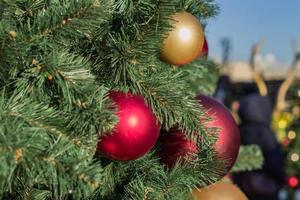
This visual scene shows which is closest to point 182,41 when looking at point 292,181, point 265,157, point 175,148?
point 175,148

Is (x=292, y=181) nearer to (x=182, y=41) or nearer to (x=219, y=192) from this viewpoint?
(x=219, y=192)

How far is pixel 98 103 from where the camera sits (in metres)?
0.90

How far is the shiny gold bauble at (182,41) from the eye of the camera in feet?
3.52

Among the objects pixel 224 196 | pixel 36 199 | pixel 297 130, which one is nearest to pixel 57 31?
pixel 36 199

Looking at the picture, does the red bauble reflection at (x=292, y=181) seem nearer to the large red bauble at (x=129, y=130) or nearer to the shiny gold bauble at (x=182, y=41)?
the shiny gold bauble at (x=182, y=41)

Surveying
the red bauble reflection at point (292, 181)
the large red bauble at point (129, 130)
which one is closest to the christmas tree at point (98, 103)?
the large red bauble at point (129, 130)

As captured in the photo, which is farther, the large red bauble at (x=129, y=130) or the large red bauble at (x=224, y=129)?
the large red bauble at (x=224, y=129)

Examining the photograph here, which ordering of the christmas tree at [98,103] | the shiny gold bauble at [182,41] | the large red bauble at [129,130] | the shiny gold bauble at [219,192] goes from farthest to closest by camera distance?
the shiny gold bauble at [219,192]
the shiny gold bauble at [182,41]
the large red bauble at [129,130]
the christmas tree at [98,103]

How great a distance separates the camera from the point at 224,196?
1211mm

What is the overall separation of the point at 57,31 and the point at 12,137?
21cm

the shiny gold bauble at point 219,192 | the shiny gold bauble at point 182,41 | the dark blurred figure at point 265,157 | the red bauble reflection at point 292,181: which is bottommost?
the red bauble reflection at point 292,181

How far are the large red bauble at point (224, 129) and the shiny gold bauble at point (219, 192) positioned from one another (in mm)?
52

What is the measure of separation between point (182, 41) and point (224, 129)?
0.74 feet

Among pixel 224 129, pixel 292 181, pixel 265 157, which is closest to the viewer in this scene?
pixel 224 129
